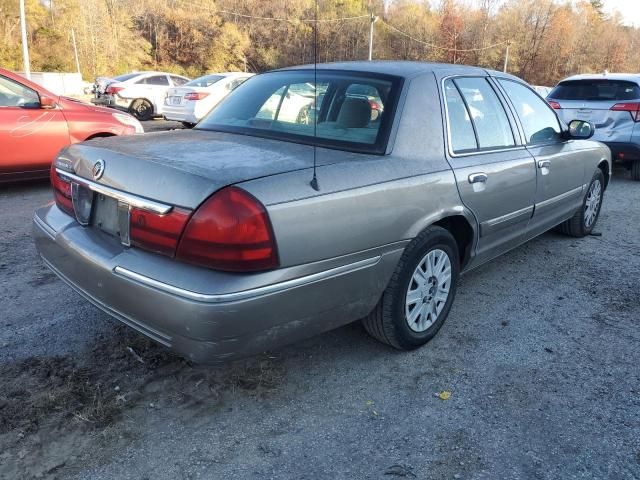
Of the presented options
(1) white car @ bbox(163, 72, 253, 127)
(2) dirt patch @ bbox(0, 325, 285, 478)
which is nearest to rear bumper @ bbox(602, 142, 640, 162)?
(2) dirt patch @ bbox(0, 325, 285, 478)

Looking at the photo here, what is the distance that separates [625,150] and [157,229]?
26.4ft

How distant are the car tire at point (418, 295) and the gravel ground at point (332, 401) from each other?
5.8 inches

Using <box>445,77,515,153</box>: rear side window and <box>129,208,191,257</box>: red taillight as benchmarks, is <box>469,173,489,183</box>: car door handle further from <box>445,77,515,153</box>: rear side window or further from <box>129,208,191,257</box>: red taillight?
<box>129,208,191,257</box>: red taillight

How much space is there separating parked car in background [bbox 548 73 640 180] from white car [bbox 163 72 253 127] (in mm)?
7150

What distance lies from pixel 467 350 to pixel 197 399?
5.13ft

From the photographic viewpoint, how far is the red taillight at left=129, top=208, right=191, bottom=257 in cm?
220

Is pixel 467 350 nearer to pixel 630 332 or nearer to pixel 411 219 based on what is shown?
pixel 411 219

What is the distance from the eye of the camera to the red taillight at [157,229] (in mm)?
2201

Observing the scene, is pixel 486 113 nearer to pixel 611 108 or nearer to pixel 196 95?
pixel 611 108

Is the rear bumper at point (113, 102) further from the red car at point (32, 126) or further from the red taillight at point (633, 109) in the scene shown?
the red taillight at point (633, 109)

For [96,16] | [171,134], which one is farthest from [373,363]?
[96,16]

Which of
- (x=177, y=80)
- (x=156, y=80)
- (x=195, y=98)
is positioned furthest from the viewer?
(x=177, y=80)

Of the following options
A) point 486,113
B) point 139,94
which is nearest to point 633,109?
point 486,113

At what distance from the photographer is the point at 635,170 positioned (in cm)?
880
